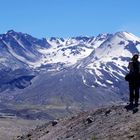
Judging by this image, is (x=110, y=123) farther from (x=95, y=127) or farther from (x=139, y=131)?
(x=139, y=131)

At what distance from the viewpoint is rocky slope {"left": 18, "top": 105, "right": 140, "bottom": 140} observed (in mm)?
26438

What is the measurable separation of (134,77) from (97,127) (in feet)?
11.7

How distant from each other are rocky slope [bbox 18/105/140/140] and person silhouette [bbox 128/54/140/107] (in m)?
0.94

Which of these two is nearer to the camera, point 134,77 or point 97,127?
point 97,127

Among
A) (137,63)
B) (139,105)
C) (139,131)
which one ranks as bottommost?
(139,131)

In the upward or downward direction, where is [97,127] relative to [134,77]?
downward

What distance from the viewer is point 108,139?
1020 inches

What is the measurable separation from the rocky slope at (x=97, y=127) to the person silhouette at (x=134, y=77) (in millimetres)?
940

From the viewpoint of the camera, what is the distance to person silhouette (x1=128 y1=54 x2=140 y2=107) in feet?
102

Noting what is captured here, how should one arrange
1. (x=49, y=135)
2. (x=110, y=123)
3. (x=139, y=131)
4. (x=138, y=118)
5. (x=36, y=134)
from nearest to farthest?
(x=139, y=131)
(x=138, y=118)
(x=110, y=123)
(x=49, y=135)
(x=36, y=134)

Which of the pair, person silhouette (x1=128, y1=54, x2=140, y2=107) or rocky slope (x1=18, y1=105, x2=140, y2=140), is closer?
rocky slope (x1=18, y1=105, x2=140, y2=140)

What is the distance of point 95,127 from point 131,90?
3208 mm

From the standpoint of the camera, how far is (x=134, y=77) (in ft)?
103

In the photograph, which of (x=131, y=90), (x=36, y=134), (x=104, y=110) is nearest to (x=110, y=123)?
(x=131, y=90)
